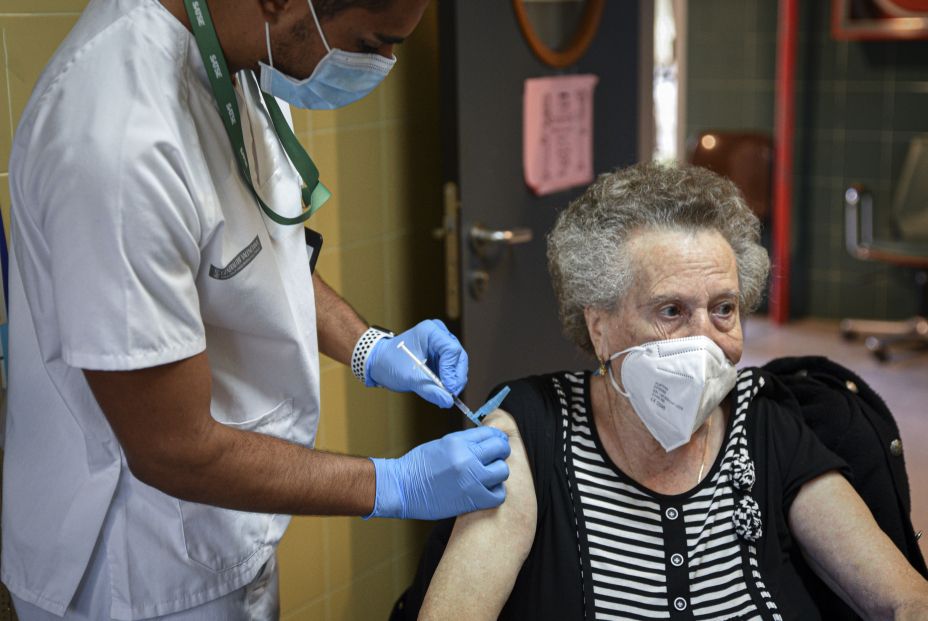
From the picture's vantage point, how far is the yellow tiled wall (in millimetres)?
2322

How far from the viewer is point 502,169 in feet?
8.22

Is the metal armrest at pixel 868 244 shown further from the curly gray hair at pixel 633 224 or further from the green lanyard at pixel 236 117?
the green lanyard at pixel 236 117

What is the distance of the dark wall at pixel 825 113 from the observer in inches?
205

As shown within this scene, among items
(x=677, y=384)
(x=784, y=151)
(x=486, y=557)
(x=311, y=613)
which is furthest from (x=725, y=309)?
(x=784, y=151)

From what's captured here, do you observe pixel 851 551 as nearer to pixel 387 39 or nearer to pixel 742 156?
pixel 387 39

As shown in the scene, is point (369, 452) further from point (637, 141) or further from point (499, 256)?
point (637, 141)

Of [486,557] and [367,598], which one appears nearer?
[486,557]

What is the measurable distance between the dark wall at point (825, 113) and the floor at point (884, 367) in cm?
27

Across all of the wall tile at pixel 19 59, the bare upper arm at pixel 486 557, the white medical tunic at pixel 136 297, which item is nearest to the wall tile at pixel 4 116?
the wall tile at pixel 19 59

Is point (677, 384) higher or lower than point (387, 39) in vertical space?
lower

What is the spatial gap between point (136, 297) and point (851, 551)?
1.07 metres

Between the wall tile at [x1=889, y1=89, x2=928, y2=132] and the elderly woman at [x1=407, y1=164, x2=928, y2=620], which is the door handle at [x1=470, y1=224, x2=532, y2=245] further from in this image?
the wall tile at [x1=889, y1=89, x2=928, y2=132]

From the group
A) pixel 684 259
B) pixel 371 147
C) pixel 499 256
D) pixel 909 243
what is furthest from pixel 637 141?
pixel 909 243

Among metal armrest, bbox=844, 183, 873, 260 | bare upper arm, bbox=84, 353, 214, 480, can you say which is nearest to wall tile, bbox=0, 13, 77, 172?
bare upper arm, bbox=84, 353, 214, 480
